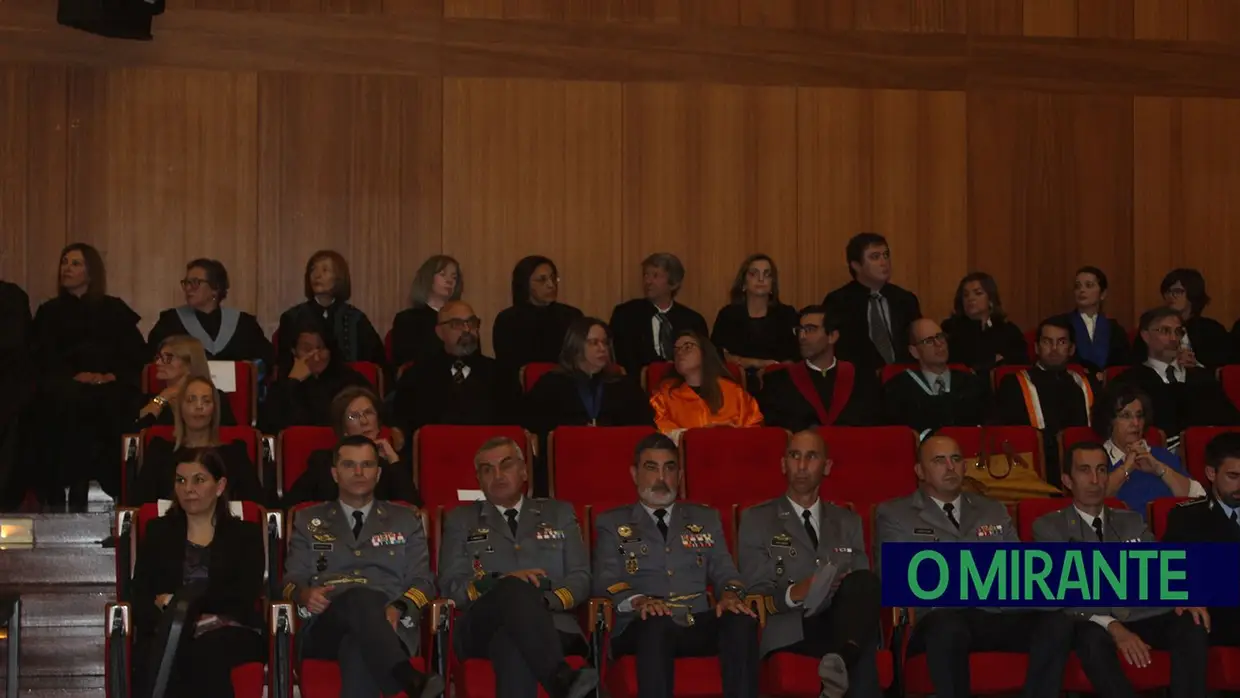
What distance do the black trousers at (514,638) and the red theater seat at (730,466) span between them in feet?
3.97

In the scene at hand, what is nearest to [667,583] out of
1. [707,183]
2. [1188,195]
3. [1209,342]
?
[707,183]

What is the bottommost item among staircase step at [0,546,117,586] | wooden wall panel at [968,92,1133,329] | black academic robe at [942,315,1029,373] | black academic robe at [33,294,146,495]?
staircase step at [0,546,117,586]

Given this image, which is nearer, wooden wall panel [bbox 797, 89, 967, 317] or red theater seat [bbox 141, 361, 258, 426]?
red theater seat [bbox 141, 361, 258, 426]

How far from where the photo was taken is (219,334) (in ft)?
24.0

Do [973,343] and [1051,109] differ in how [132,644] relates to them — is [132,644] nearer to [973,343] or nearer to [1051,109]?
[973,343]

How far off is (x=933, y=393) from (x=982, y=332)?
42.2 inches

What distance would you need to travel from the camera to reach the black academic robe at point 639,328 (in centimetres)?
780

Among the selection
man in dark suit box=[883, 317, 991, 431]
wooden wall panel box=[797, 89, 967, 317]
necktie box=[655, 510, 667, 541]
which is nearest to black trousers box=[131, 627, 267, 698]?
necktie box=[655, 510, 667, 541]

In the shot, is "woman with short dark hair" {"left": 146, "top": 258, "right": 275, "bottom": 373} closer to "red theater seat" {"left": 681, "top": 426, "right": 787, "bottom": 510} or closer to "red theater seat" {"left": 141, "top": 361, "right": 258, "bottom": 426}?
"red theater seat" {"left": 141, "top": 361, "right": 258, "bottom": 426}

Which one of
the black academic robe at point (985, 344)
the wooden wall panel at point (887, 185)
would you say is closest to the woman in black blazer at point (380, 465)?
the black academic robe at point (985, 344)

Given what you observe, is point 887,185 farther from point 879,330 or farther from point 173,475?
point 173,475

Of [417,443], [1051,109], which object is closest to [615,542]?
[417,443]

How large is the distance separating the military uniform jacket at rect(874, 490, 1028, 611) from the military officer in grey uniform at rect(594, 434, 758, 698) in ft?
1.83

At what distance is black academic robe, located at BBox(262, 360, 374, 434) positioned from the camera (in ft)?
22.2
